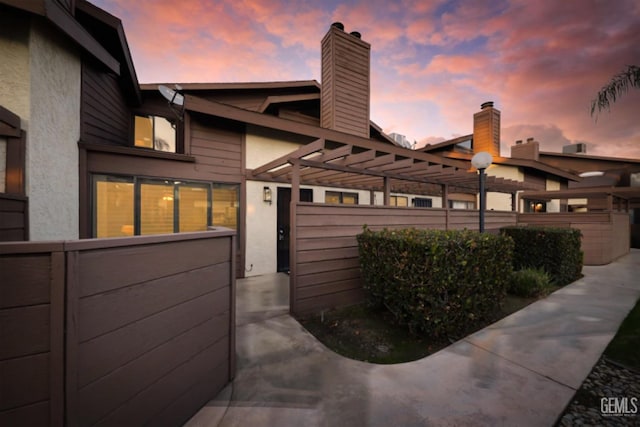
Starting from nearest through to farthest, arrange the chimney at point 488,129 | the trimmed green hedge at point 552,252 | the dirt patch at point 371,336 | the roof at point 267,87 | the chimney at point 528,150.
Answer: the dirt patch at point 371,336
the trimmed green hedge at point 552,252
the roof at point 267,87
the chimney at point 488,129
the chimney at point 528,150

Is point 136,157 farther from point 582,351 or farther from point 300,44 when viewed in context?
point 582,351

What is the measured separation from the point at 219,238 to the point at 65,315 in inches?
43.3

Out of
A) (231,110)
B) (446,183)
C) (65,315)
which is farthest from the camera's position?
(446,183)

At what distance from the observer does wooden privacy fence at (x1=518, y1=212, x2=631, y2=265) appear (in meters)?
7.75

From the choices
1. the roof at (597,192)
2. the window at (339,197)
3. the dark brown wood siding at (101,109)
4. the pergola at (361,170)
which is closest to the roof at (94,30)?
the dark brown wood siding at (101,109)

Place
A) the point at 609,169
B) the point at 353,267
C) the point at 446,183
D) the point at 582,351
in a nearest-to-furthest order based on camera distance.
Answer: the point at 582,351
the point at 353,267
the point at 446,183
the point at 609,169

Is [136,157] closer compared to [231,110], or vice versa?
[136,157]

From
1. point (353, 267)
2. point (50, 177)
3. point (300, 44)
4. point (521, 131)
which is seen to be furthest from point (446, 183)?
point (521, 131)

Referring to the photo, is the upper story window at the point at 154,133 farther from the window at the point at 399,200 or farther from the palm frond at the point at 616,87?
the palm frond at the point at 616,87

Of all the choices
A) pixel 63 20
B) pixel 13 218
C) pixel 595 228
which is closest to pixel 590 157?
pixel 595 228

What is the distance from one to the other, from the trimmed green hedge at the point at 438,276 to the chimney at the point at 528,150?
16.3 metres

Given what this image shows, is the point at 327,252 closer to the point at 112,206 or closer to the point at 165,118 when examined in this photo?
the point at 112,206

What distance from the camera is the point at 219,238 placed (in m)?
2.09

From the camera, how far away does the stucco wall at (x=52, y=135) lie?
3.10 m
